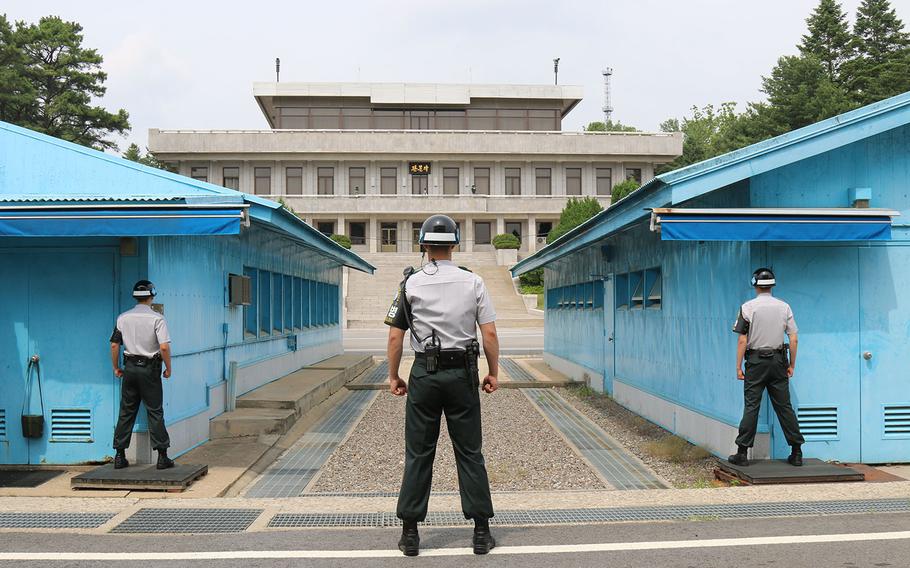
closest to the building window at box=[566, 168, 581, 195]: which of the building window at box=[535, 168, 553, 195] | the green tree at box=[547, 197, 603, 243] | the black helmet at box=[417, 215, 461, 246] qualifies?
the building window at box=[535, 168, 553, 195]

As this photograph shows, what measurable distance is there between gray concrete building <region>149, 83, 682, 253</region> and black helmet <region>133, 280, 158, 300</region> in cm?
5264

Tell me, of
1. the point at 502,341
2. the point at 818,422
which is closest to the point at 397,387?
the point at 818,422

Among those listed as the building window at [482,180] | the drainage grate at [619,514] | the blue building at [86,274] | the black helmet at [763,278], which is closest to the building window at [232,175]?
the building window at [482,180]

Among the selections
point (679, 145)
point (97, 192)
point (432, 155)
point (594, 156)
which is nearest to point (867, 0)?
point (679, 145)

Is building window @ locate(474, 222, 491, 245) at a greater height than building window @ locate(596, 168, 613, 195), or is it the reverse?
building window @ locate(596, 168, 613, 195)

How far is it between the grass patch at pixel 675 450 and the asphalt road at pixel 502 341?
16.4 m

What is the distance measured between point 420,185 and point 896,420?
55.6 metres

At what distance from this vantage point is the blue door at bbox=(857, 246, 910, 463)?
28.0 ft

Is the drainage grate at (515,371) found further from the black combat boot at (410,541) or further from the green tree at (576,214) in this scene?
the green tree at (576,214)

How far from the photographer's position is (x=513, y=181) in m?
63.2

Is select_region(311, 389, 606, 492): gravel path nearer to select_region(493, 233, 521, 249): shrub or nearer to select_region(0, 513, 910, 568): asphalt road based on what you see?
select_region(0, 513, 910, 568): asphalt road

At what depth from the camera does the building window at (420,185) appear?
62.8m

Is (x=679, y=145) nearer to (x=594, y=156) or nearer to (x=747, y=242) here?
(x=594, y=156)

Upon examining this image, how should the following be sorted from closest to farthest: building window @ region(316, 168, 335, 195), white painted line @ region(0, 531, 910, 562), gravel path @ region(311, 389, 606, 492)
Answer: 1. white painted line @ region(0, 531, 910, 562)
2. gravel path @ region(311, 389, 606, 492)
3. building window @ region(316, 168, 335, 195)
